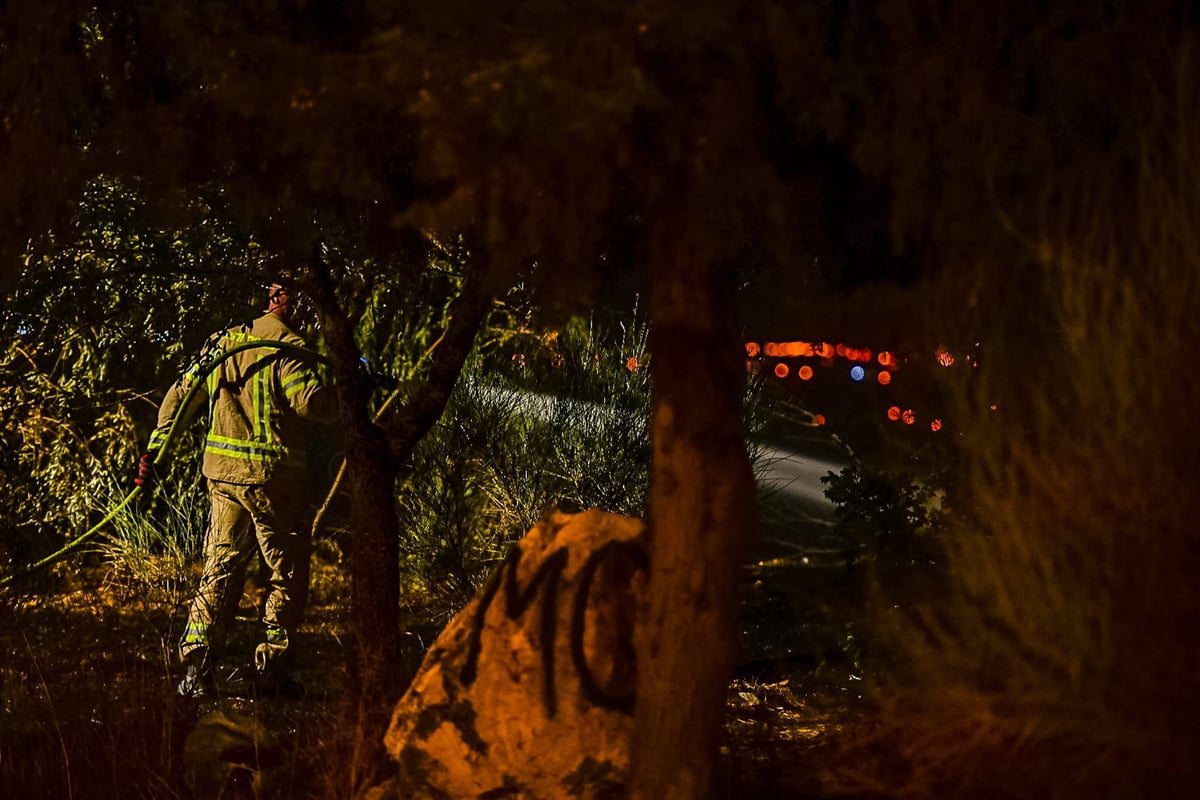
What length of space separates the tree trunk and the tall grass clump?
25.9 inches

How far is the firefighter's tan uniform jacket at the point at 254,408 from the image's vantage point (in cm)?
698

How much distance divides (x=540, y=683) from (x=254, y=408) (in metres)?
3.13

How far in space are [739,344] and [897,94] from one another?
2.82 ft

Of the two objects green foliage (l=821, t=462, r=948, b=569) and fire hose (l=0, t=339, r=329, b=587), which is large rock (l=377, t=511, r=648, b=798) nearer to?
green foliage (l=821, t=462, r=948, b=569)

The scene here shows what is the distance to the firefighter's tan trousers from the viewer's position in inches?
281

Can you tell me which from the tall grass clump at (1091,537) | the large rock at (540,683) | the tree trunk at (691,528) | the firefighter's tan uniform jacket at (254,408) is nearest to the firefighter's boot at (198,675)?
the firefighter's tan uniform jacket at (254,408)

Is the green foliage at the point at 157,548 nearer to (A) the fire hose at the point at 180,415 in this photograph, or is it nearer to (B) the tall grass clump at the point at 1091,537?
(A) the fire hose at the point at 180,415

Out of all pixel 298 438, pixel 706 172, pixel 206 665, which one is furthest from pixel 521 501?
pixel 706 172

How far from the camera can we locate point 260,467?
7.18 meters

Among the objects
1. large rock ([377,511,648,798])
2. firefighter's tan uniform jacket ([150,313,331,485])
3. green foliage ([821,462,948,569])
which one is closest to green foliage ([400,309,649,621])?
firefighter's tan uniform jacket ([150,313,331,485])

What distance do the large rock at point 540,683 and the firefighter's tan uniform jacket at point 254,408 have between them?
2.54m

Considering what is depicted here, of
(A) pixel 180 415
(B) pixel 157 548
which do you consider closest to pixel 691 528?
(A) pixel 180 415

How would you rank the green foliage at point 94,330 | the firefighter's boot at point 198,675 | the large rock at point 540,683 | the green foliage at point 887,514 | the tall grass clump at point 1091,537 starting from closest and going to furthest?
the tall grass clump at point 1091,537
the large rock at point 540,683
the green foliage at point 887,514
the green foliage at point 94,330
the firefighter's boot at point 198,675

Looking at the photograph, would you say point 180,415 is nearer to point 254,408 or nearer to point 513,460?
point 254,408
